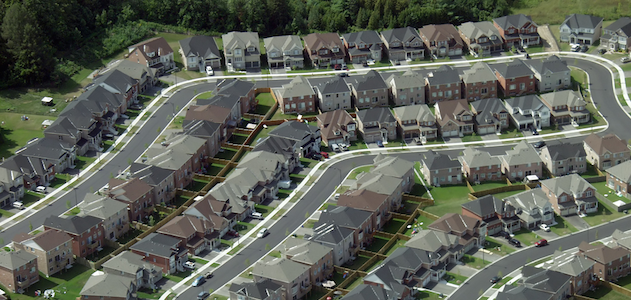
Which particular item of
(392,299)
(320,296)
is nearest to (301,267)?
(320,296)

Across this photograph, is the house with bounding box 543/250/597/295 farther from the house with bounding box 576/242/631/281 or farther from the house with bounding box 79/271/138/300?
the house with bounding box 79/271/138/300

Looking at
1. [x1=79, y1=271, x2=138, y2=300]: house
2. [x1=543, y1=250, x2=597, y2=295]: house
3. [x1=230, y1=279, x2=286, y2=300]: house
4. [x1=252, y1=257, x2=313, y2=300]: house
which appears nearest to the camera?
[x1=230, y1=279, x2=286, y2=300]: house

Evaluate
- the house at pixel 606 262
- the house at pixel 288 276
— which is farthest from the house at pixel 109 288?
the house at pixel 606 262

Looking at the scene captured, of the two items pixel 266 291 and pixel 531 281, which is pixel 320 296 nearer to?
pixel 266 291

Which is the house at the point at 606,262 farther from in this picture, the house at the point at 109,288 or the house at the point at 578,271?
the house at the point at 109,288

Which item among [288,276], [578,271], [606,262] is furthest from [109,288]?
[606,262]

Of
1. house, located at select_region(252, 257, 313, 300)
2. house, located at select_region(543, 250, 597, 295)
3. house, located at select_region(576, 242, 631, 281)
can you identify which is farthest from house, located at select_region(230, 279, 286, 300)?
house, located at select_region(576, 242, 631, 281)
